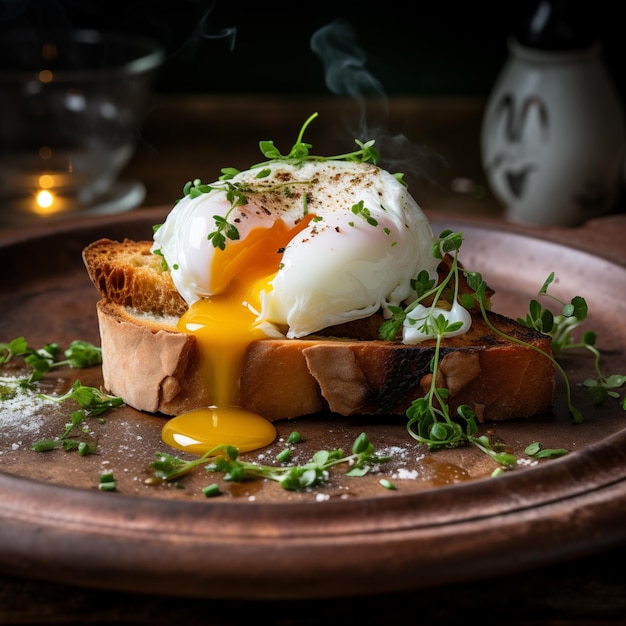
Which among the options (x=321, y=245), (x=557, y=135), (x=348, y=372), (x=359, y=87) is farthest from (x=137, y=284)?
(x=557, y=135)

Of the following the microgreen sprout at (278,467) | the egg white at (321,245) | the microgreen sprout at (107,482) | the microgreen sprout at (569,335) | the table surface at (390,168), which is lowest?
the table surface at (390,168)

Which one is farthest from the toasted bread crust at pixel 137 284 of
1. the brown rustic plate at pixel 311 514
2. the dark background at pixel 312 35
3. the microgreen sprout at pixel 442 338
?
the dark background at pixel 312 35

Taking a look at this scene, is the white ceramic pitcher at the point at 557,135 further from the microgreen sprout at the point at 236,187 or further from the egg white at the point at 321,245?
the egg white at the point at 321,245

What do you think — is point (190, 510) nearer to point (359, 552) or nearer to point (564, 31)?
point (359, 552)

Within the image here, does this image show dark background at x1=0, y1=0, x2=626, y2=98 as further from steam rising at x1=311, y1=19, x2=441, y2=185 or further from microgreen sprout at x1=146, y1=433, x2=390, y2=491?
microgreen sprout at x1=146, y1=433, x2=390, y2=491

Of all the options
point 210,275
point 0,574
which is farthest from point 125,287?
point 0,574

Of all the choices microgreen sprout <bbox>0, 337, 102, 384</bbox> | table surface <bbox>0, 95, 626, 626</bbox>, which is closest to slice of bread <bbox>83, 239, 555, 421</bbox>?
microgreen sprout <bbox>0, 337, 102, 384</bbox>

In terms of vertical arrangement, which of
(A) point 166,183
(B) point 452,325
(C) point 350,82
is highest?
(C) point 350,82
